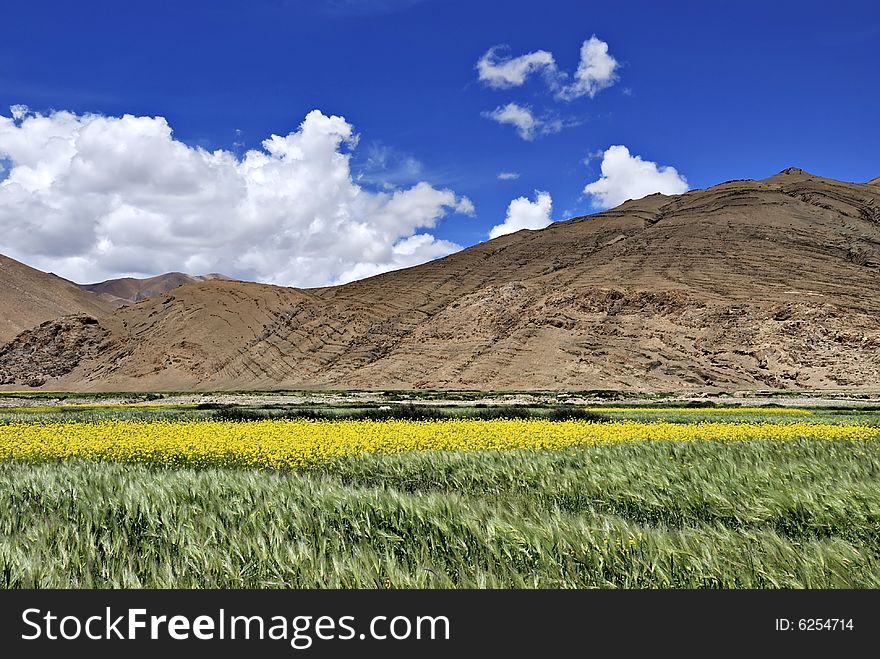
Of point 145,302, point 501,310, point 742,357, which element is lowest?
point 742,357

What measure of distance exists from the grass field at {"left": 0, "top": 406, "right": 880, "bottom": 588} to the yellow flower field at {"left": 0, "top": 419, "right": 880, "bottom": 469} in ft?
0.67

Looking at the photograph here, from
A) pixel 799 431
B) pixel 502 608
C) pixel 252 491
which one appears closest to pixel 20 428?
pixel 252 491

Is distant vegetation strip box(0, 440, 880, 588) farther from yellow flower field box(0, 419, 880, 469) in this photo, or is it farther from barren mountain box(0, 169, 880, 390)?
barren mountain box(0, 169, 880, 390)

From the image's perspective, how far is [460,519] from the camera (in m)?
7.12

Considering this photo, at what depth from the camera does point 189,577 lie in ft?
18.6

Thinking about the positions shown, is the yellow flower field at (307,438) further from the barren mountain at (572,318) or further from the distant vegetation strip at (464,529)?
the barren mountain at (572,318)

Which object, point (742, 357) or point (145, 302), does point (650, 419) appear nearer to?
point (742, 357)

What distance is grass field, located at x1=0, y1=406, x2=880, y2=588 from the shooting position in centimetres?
562

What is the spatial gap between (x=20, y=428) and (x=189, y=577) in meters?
22.9

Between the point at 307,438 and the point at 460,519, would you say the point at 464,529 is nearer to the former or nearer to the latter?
the point at 460,519

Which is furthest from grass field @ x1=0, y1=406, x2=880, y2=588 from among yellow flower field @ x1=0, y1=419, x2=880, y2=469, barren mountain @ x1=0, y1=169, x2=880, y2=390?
barren mountain @ x1=0, y1=169, x2=880, y2=390

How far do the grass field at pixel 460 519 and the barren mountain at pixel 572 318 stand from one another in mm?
67295

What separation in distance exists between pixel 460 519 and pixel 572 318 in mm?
87017

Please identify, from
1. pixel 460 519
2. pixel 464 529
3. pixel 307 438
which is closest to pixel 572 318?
pixel 307 438
